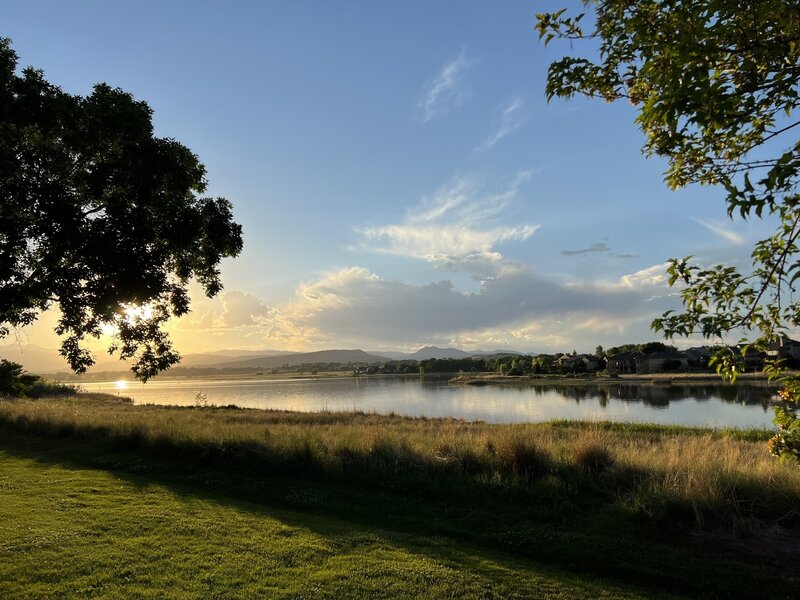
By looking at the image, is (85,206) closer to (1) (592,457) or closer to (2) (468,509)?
(2) (468,509)

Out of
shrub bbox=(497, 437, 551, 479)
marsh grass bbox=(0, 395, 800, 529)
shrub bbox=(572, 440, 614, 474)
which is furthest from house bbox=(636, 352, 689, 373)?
shrub bbox=(497, 437, 551, 479)

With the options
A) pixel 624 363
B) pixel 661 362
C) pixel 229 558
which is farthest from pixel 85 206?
pixel 624 363

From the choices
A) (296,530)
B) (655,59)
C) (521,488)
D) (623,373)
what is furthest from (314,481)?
(623,373)

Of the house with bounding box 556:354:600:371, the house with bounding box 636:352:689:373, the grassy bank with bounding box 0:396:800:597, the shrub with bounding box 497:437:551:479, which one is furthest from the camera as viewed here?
the house with bounding box 556:354:600:371

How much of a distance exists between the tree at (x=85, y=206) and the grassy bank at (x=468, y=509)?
402 centimetres

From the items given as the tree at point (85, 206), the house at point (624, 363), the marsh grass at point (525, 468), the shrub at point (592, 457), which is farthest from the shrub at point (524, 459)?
the house at point (624, 363)

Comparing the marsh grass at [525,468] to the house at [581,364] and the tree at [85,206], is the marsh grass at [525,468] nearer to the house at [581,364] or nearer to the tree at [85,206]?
the tree at [85,206]

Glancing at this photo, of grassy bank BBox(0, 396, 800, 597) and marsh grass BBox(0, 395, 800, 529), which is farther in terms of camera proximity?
marsh grass BBox(0, 395, 800, 529)

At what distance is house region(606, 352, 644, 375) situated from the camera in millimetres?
112375

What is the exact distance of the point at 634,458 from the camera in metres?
11.0

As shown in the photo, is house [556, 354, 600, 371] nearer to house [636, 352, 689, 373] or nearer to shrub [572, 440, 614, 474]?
house [636, 352, 689, 373]

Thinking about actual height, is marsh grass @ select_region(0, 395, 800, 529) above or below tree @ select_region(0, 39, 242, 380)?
below

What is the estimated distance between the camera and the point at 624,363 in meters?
115

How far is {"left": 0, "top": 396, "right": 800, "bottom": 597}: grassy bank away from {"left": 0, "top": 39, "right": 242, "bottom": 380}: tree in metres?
4.02
